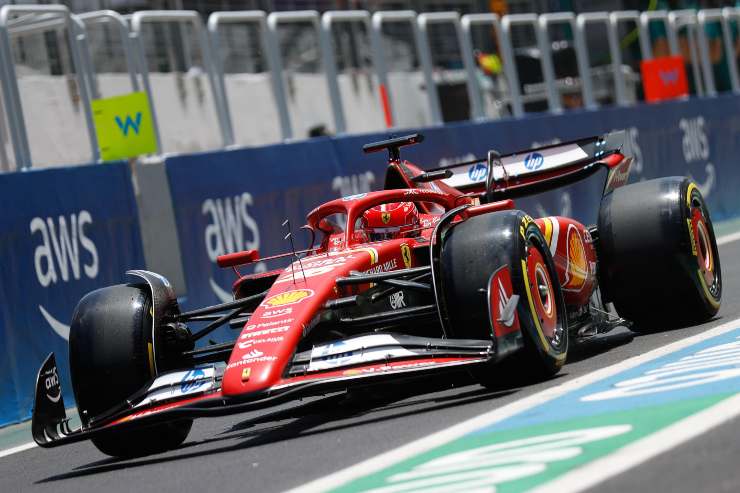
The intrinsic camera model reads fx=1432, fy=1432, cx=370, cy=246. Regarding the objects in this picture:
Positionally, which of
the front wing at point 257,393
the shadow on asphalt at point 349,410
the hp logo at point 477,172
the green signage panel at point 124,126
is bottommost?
the shadow on asphalt at point 349,410

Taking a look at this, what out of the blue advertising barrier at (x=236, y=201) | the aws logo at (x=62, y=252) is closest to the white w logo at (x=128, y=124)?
the blue advertising barrier at (x=236, y=201)

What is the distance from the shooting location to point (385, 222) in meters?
8.59

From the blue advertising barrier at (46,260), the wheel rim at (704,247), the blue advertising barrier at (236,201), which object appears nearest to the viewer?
the wheel rim at (704,247)

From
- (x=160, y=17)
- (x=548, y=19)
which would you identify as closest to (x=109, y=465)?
(x=160, y=17)

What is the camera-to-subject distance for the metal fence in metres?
12.6

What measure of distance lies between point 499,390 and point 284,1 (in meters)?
17.3

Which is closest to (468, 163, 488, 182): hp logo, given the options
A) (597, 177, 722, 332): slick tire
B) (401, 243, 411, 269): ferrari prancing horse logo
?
(597, 177, 722, 332): slick tire

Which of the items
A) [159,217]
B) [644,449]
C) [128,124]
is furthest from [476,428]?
[128,124]

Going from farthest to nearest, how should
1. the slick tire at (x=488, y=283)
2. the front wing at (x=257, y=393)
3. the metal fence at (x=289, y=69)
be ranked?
the metal fence at (x=289, y=69), the slick tire at (x=488, y=283), the front wing at (x=257, y=393)

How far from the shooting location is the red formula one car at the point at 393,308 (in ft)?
23.1

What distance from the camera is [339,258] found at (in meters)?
7.95

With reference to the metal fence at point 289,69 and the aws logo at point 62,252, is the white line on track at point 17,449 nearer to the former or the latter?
the aws logo at point 62,252

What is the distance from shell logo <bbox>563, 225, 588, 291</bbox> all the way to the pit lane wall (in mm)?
3841

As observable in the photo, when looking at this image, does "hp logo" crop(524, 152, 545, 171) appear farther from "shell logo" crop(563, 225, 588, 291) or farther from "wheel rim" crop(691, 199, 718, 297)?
"shell logo" crop(563, 225, 588, 291)
